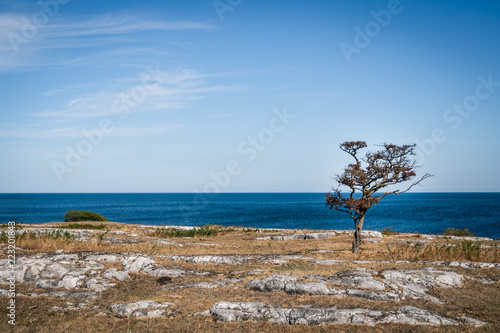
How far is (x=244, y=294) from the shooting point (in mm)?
12250

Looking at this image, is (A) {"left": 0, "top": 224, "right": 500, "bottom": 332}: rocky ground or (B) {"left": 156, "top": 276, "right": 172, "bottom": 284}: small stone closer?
(A) {"left": 0, "top": 224, "right": 500, "bottom": 332}: rocky ground

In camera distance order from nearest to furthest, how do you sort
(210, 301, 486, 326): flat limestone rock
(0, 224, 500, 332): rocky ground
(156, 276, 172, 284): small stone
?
1. (210, 301, 486, 326): flat limestone rock
2. (0, 224, 500, 332): rocky ground
3. (156, 276, 172, 284): small stone

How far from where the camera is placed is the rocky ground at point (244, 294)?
387 inches

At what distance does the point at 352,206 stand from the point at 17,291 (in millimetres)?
17560

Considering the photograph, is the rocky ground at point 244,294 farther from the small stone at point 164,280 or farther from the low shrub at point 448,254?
the low shrub at point 448,254

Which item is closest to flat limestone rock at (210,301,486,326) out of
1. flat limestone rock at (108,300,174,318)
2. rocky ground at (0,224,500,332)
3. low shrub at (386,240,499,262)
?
rocky ground at (0,224,500,332)

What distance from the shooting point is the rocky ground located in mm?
9836

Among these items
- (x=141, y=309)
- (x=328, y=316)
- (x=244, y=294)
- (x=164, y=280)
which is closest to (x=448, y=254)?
(x=328, y=316)

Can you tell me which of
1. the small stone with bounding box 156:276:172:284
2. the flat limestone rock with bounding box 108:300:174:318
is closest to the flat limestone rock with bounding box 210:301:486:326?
the flat limestone rock with bounding box 108:300:174:318

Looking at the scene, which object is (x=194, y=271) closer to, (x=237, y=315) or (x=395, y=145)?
(x=237, y=315)

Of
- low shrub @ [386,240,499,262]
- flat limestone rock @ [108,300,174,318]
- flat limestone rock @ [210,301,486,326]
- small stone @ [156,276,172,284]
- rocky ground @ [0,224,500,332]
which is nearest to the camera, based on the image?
flat limestone rock @ [210,301,486,326]

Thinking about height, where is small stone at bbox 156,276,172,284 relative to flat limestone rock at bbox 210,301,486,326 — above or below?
below

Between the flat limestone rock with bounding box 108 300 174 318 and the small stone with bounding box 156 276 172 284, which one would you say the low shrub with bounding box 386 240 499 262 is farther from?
the flat limestone rock with bounding box 108 300 174 318

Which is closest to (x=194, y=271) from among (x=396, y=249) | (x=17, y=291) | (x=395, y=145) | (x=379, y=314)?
(x=17, y=291)
